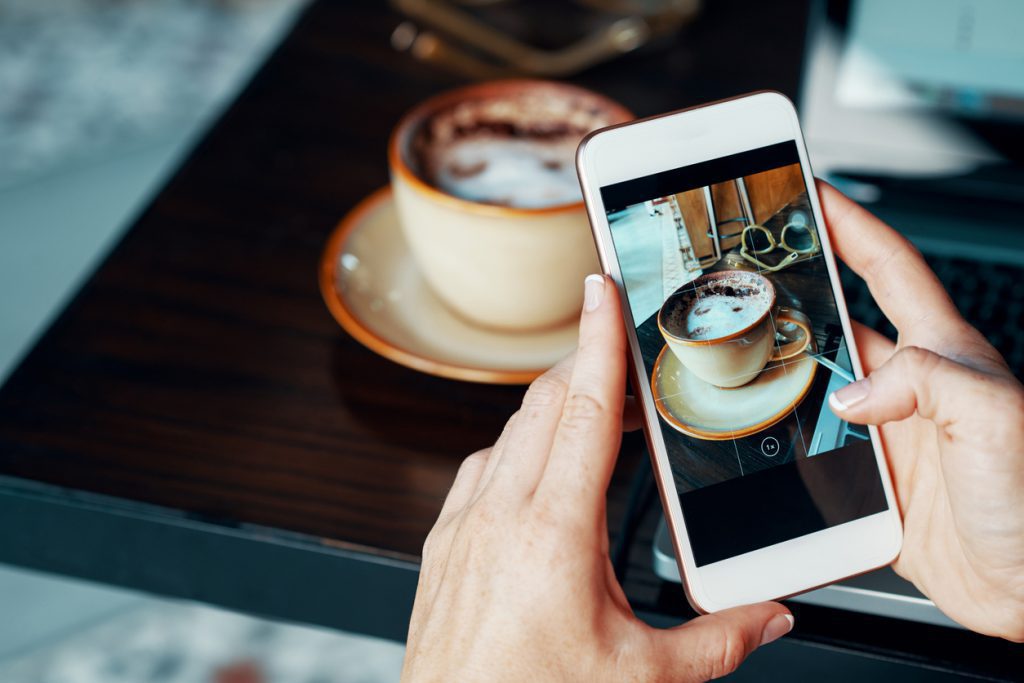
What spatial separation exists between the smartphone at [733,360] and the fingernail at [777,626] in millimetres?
16

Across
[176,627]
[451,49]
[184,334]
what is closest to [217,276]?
[184,334]

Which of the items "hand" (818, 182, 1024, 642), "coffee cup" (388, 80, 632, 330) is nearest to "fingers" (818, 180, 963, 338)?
"hand" (818, 182, 1024, 642)

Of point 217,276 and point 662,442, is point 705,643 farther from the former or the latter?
point 217,276

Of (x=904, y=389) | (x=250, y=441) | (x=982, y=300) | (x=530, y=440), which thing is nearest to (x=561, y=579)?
(x=530, y=440)

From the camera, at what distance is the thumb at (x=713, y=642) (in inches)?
15.8

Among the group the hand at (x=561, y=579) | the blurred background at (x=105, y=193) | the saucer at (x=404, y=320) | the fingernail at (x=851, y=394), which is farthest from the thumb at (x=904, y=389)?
the blurred background at (x=105, y=193)

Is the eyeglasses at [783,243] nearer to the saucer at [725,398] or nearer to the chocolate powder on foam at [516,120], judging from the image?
the saucer at [725,398]

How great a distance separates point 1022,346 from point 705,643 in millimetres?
353

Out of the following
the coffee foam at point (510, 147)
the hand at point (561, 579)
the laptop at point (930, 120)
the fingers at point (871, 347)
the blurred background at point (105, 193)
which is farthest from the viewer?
the blurred background at point (105, 193)

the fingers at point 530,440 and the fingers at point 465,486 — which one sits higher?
the fingers at point 530,440

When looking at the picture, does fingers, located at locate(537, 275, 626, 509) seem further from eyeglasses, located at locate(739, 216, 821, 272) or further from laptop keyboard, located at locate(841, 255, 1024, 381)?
laptop keyboard, located at locate(841, 255, 1024, 381)

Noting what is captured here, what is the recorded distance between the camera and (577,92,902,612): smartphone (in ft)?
1.45

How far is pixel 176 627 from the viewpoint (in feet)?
3.31

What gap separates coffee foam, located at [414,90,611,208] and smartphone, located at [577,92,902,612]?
140 mm
